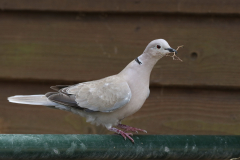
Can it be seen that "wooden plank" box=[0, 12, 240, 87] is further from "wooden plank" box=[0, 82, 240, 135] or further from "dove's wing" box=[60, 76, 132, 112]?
"dove's wing" box=[60, 76, 132, 112]

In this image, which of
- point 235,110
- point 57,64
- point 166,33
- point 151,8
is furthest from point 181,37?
point 57,64

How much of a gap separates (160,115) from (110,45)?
1.33 ft

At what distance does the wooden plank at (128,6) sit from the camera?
5.20ft

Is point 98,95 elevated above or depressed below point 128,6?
below

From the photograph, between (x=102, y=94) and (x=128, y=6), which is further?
(x=128, y=6)

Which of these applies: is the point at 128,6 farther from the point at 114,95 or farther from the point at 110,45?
the point at 114,95

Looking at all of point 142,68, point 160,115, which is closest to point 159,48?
point 142,68

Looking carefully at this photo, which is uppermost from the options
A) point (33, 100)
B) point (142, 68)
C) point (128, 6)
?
point (128, 6)

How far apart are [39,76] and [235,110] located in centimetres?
93

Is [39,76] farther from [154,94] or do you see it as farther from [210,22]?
[210,22]

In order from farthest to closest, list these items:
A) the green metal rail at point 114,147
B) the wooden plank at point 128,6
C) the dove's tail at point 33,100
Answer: the wooden plank at point 128,6 → the dove's tail at point 33,100 → the green metal rail at point 114,147

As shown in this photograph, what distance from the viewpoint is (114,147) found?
3.43ft

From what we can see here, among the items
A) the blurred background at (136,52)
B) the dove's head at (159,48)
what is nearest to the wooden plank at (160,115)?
the blurred background at (136,52)

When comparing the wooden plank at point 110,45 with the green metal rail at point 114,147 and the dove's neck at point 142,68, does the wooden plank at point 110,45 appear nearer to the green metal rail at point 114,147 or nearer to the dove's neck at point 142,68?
the dove's neck at point 142,68
